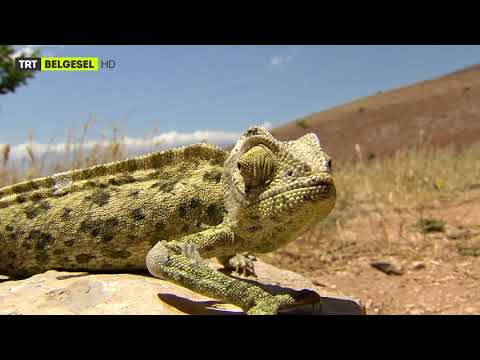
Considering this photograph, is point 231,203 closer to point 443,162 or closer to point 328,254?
point 328,254

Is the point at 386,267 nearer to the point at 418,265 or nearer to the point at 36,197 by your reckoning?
the point at 418,265

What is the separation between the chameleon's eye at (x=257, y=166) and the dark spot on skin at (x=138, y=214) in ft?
2.87

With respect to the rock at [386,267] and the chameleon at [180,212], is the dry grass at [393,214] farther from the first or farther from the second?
the chameleon at [180,212]

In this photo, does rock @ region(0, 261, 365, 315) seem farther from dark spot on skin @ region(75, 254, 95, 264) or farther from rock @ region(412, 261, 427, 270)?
rock @ region(412, 261, 427, 270)

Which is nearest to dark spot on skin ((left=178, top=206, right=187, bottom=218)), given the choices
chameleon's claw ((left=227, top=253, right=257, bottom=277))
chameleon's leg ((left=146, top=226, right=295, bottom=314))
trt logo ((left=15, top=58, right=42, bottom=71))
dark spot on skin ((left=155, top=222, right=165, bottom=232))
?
dark spot on skin ((left=155, top=222, right=165, bottom=232))

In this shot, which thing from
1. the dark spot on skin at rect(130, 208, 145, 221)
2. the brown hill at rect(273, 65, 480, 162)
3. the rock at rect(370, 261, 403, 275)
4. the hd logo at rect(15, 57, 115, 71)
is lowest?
the rock at rect(370, 261, 403, 275)

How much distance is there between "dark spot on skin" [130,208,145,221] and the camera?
10.5 ft

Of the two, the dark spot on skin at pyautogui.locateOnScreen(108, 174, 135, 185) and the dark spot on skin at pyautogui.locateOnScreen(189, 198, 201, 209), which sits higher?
the dark spot on skin at pyautogui.locateOnScreen(108, 174, 135, 185)

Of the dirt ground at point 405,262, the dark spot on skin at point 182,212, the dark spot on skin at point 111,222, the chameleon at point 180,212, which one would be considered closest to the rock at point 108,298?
the chameleon at point 180,212

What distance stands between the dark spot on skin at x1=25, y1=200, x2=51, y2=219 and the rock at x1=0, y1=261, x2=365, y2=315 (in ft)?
1.82

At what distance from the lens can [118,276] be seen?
315 centimetres

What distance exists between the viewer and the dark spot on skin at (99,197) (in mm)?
3414

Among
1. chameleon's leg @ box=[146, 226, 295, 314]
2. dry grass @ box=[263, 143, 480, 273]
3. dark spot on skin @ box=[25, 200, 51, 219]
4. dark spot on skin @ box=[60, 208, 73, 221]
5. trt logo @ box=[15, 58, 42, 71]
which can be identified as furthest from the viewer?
dry grass @ box=[263, 143, 480, 273]
